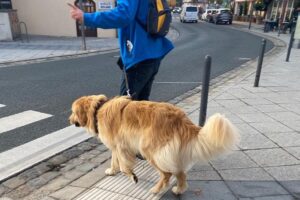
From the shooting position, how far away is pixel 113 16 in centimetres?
285

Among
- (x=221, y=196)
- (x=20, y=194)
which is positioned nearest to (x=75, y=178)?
(x=20, y=194)

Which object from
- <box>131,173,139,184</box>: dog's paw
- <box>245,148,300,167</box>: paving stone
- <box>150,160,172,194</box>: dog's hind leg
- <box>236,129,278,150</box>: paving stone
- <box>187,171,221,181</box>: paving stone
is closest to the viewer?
<box>150,160,172,194</box>: dog's hind leg

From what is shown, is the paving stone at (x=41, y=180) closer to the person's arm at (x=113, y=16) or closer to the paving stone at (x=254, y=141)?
the person's arm at (x=113, y=16)

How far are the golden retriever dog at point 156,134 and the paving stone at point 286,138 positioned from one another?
1.91 metres

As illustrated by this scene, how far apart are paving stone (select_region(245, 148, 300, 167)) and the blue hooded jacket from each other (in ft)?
5.86

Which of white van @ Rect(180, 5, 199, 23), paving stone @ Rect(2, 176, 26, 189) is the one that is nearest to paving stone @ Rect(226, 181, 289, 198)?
paving stone @ Rect(2, 176, 26, 189)

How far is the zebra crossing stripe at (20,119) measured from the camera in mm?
4930

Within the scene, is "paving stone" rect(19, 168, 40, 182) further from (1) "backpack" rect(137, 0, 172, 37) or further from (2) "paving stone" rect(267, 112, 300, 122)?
(2) "paving stone" rect(267, 112, 300, 122)

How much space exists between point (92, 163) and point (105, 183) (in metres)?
0.55

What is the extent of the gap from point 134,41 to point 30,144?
2.27 m

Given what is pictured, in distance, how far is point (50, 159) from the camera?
3896mm

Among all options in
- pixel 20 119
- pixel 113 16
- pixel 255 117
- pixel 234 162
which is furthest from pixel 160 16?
pixel 20 119

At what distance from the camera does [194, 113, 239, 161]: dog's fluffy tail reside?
2455mm

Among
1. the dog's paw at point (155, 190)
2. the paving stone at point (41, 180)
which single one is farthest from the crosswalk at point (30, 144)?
the dog's paw at point (155, 190)
